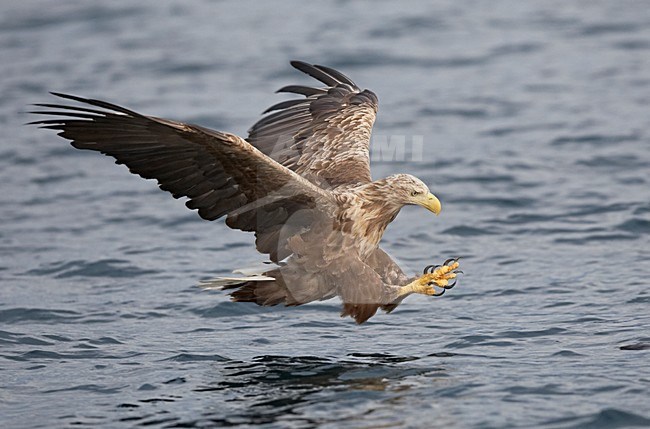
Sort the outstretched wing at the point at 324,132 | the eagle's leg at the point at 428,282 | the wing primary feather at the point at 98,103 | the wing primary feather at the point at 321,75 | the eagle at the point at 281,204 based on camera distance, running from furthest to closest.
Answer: the wing primary feather at the point at 321,75 → the outstretched wing at the point at 324,132 → the eagle's leg at the point at 428,282 → the eagle at the point at 281,204 → the wing primary feather at the point at 98,103

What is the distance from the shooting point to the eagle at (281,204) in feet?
21.0

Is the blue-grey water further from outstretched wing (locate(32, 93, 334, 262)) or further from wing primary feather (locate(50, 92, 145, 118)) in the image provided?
wing primary feather (locate(50, 92, 145, 118))

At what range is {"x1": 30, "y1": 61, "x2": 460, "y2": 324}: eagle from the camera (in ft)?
21.0

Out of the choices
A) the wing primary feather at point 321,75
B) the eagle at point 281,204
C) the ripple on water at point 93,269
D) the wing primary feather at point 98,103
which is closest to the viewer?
the wing primary feather at point 98,103

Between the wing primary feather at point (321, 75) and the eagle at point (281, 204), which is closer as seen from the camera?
the eagle at point (281, 204)

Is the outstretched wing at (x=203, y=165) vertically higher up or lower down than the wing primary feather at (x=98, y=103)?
lower down

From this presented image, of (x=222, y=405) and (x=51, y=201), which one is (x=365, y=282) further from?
(x=51, y=201)

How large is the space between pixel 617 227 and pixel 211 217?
390cm

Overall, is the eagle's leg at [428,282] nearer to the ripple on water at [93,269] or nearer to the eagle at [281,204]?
the eagle at [281,204]

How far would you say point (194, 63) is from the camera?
15.3 metres

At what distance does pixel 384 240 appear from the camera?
962 centimetres

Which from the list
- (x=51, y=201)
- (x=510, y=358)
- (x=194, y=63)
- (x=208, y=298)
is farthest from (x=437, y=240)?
(x=194, y=63)

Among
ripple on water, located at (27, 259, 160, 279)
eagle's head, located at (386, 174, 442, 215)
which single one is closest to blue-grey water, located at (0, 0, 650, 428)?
ripple on water, located at (27, 259, 160, 279)

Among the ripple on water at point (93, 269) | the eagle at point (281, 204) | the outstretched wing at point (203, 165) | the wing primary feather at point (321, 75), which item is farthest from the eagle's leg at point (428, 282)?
the ripple on water at point (93, 269)
